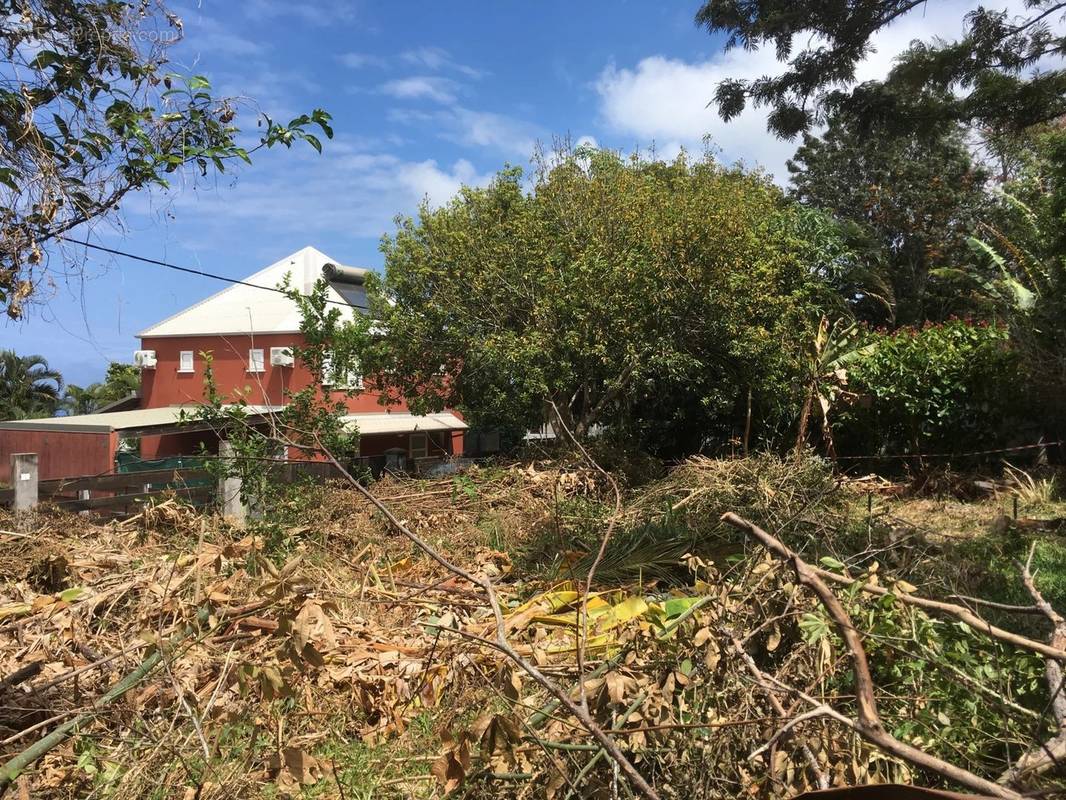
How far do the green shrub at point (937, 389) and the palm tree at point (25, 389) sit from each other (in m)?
29.4

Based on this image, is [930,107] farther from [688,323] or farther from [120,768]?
[120,768]

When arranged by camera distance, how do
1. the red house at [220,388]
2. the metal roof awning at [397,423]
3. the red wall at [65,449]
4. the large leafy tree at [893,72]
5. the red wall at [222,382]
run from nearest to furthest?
the large leafy tree at [893,72], the red wall at [65,449], the red house at [220,388], the metal roof awning at [397,423], the red wall at [222,382]

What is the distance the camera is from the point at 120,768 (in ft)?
10.4

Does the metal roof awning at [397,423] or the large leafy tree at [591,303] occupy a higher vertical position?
the large leafy tree at [591,303]

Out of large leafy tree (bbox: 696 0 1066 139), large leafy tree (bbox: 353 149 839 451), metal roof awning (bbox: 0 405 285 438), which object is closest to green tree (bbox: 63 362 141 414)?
metal roof awning (bbox: 0 405 285 438)

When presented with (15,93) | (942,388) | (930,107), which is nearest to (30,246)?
(15,93)

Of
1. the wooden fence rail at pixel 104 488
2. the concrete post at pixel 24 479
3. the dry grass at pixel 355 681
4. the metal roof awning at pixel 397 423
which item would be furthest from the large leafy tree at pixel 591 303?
the metal roof awning at pixel 397 423

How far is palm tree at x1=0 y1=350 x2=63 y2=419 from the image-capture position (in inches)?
1159

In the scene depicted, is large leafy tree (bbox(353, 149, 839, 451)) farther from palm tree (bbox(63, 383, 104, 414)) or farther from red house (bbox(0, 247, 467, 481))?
palm tree (bbox(63, 383, 104, 414))

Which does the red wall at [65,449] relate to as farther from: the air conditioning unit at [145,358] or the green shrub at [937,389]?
the green shrub at [937,389]

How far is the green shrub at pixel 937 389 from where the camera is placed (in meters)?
11.9

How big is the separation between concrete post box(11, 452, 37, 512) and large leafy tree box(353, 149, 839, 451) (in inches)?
207

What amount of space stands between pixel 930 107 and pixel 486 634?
5.77m

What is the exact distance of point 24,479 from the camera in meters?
7.74
